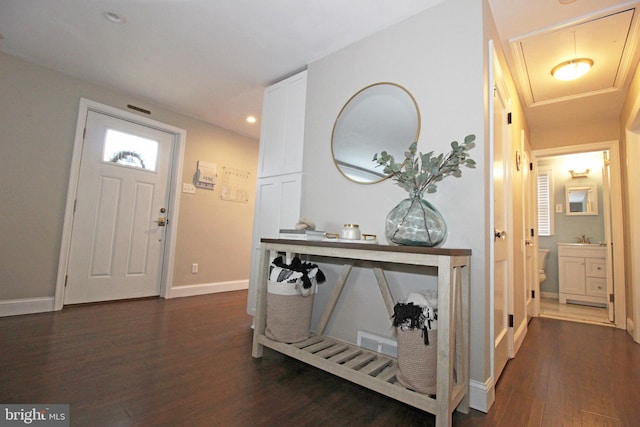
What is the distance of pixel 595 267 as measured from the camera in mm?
4137

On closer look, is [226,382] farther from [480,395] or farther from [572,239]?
[572,239]

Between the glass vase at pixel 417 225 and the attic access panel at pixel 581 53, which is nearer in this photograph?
the glass vase at pixel 417 225

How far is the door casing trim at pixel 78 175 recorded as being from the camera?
9.43ft

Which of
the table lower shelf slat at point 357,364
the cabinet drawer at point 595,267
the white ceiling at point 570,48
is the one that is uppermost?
the white ceiling at point 570,48

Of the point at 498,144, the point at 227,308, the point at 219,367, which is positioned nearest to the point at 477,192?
the point at 498,144

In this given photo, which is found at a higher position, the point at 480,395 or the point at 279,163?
the point at 279,163

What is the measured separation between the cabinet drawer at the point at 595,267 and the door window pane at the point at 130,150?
6.11m

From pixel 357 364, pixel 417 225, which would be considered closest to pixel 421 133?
pixel 417 225

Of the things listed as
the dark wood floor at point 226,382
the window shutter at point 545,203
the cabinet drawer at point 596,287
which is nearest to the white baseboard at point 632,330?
the dark wood floor at point 226,382

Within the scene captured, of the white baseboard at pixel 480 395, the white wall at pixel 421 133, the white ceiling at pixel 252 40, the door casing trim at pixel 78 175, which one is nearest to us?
the white baseboard at pixel 480 395

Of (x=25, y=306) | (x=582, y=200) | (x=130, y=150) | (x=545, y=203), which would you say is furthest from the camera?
(x=545, y=203)

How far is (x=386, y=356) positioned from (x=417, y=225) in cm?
79

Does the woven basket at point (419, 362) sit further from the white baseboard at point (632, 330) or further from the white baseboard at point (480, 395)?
the white baseboard at point (632, 330)

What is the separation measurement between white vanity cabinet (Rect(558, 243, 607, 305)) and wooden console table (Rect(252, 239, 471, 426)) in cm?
415
